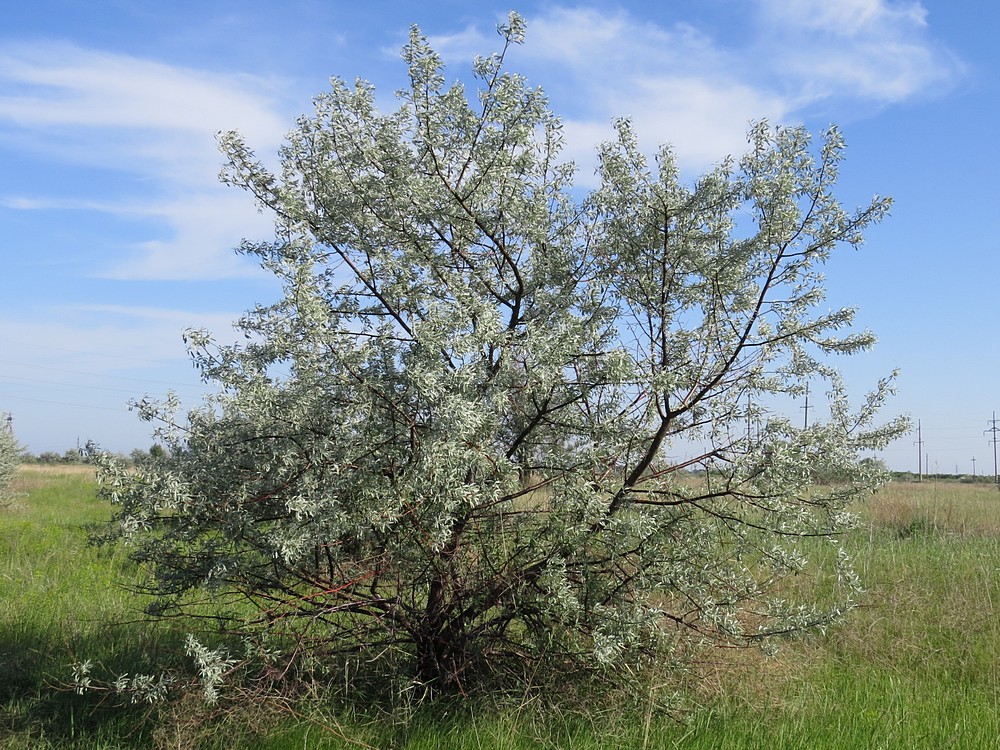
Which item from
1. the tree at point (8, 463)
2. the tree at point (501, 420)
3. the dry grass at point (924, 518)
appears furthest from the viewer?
the tree at point (8, 463)

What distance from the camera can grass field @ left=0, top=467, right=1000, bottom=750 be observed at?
15.0ft

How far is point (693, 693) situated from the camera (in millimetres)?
5016

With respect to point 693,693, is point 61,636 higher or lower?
lower

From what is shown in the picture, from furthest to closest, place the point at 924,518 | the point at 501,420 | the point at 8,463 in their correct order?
the point at 8,463
the point at 924,518
the point at 501,420

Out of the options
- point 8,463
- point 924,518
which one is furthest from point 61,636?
point 8,463

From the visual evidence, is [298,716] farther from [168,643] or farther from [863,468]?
[863,468]

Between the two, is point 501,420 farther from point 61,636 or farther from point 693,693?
point 61,636

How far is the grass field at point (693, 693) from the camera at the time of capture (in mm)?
4586

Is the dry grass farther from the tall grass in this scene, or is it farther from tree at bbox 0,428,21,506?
tree at bbox 0,428,21,506

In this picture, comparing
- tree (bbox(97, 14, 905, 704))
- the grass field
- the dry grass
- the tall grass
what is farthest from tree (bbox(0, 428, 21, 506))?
the dry grass

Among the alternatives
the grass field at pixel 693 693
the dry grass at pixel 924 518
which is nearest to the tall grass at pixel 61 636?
the grass field at pixel 693 693

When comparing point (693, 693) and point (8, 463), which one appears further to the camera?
→ point (8, 463)

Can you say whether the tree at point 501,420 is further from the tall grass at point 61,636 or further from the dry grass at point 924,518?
the dry grass at point 924,518

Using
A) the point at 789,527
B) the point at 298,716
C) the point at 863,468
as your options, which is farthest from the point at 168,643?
the point at 863,468
